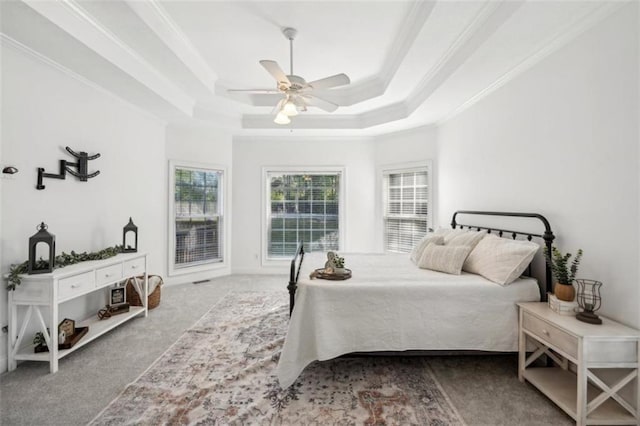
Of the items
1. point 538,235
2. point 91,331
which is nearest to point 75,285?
point 91,331

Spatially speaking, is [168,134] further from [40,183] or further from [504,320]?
[504,320]

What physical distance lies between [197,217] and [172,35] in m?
3.04

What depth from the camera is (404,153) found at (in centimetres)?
494

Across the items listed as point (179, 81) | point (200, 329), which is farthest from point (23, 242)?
point (179, 81)

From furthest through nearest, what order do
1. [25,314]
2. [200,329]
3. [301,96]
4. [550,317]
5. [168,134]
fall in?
1. [168,134]
2. [200,329]
3. [301,96]
4. [25,314]
5. [550,317]

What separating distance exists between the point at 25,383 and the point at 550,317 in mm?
3924

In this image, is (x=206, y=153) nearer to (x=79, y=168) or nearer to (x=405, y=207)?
(x=79, y=168)

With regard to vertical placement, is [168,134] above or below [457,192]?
above

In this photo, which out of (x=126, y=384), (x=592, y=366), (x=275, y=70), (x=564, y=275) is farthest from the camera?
(x=275, y=70)

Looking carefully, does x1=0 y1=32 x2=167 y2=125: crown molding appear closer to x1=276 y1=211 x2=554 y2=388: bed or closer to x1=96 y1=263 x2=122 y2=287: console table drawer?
x1=96 y1=263 x2=122 y2=287: console table drawer

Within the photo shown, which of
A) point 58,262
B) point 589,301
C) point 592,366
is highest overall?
point 58,262

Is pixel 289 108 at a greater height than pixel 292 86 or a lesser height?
lesser

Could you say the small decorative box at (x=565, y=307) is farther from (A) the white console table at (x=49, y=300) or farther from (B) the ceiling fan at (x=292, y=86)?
(A) the white console table at (x=49, y=300)

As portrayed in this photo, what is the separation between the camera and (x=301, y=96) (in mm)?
2748
